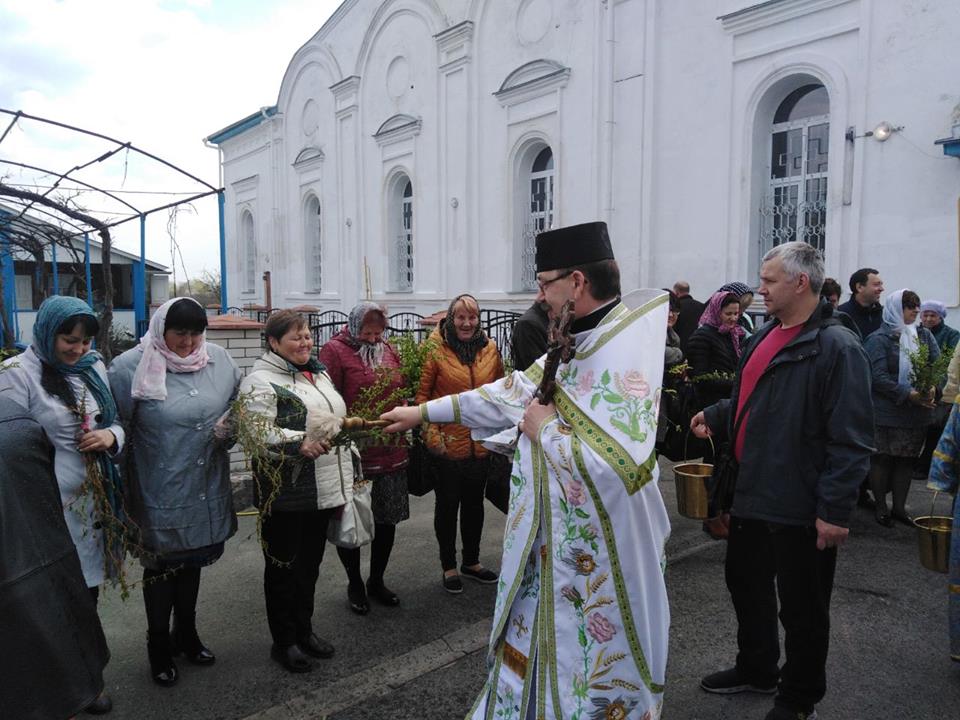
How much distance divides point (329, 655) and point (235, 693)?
498mm

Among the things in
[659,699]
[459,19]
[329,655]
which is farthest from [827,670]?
[459,19]

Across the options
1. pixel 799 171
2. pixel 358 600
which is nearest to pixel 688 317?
pixel 799 171

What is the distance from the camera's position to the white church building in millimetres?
7926

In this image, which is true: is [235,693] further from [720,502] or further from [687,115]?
[687,115]

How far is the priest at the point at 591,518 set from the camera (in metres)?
2.20

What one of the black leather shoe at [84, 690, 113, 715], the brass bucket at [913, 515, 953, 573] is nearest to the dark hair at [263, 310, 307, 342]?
the black leather shoe at [84, 690, 113, 715]

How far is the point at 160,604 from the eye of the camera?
3.36 meters

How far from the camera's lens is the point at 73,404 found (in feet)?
10.2

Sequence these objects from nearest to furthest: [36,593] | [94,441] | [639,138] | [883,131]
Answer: [36,593]
[94,441]
[883,131]
[639,138]

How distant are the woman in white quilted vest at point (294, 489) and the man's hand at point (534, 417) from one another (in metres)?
1.21

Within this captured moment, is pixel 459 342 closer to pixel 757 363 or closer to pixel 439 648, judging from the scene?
pixel 439 648

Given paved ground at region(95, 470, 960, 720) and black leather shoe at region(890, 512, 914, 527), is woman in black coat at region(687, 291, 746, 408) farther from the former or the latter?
black leather shoe at region(890, 512, 914, 527)

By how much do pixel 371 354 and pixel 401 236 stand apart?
13116 millimetres

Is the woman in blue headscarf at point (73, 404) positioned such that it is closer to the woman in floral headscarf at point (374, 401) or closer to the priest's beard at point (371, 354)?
the woman in floral headscarf at point (374, 401)
